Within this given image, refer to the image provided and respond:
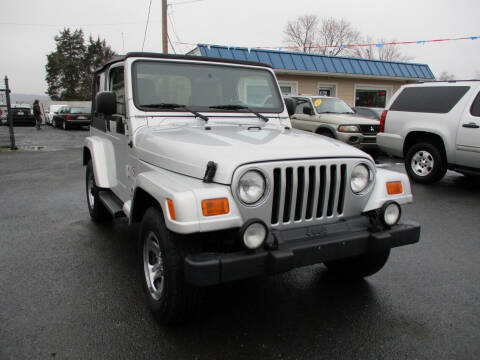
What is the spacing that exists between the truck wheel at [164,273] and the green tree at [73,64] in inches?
2171

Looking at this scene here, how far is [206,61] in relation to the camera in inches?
→ 162

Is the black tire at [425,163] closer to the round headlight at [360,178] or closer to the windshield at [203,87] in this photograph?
the windshield at [203,87]

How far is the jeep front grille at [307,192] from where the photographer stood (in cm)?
265

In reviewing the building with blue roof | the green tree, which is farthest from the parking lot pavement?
the green tree

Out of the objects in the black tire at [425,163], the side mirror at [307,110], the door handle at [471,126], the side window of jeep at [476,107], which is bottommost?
the black tire at [425,163]

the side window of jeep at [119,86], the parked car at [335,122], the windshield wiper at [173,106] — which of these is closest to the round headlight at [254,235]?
the windshield wiper at [173,106]

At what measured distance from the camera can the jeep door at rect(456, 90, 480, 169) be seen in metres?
6.86

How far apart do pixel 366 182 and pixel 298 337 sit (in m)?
1.22

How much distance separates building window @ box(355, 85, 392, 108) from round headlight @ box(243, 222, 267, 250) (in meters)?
20.8

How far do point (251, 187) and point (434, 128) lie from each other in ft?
20.1

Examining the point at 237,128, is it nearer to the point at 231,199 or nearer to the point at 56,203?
the point at 231,199

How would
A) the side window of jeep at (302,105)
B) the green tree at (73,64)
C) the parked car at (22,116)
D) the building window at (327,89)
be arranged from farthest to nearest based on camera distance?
the green tree at (73,64) < the parked car at (22,116) < the building window at (327,89) < the side window of jeep at (302,105)

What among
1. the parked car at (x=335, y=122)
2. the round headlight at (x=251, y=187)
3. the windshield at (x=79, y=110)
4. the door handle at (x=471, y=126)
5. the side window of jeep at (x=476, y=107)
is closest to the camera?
the round headlight at (x=251, y=187)

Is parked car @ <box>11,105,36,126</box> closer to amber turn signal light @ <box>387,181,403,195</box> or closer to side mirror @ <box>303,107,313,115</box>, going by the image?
side mirror @ <box>303,107,313,115</box>
